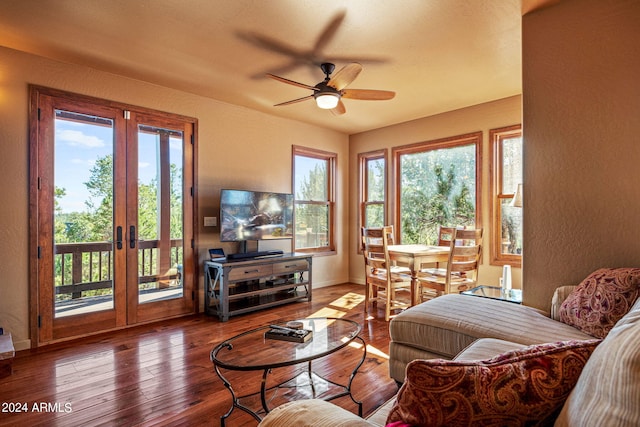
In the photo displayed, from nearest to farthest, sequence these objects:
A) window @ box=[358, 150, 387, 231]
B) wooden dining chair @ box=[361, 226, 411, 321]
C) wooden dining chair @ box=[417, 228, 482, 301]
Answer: wooden dining chair @ box=[417, 228, 482, 301]
wooden dining chair @ box=[361, 226, 411, 321]
window @ box=[358, 150, 387, 231]

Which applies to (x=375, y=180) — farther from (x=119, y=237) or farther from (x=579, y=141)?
(x=119, y=237)

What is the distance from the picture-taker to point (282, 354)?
6.00 ft

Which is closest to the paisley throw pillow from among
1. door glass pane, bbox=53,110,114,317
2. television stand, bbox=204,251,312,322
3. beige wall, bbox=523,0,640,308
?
beige wall, bbox=523,0,640,308

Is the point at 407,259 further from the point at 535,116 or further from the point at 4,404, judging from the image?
the point at 4,404

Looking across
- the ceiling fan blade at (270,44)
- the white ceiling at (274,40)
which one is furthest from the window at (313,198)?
the ceiling fan blade at (270,44)

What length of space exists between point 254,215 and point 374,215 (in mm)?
2239

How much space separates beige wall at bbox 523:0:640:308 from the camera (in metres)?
2.11

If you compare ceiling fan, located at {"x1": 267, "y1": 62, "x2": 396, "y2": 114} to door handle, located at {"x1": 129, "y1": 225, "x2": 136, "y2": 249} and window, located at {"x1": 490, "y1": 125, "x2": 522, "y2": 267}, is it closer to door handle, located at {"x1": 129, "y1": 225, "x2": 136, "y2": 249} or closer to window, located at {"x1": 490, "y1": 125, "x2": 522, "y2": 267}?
window, located at {"x1": 490, "y1": 125, "x2": 522, "y2": 267}

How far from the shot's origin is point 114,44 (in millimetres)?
2893

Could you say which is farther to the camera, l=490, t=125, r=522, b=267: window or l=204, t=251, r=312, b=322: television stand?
l=490, t=125, r=522, b=267: window

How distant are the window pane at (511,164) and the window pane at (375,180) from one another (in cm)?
Result: 185

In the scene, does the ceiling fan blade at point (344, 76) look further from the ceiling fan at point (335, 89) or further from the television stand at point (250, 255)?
the television stand at point (250, 255)

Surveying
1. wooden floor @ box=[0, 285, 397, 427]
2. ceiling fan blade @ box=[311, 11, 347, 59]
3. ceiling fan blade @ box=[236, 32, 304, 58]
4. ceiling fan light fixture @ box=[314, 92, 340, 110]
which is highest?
ceiling fan blade @ box=[236, 32, 304, 58]

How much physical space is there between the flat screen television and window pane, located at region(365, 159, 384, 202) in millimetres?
1621
